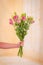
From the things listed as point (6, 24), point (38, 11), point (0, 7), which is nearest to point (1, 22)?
point (6, 24)

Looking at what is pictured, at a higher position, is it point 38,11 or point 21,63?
point 38,11

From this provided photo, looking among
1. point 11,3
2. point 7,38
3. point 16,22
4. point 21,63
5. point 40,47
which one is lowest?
point 21,63

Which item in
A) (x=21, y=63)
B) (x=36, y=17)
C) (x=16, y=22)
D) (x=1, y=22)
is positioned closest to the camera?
(x=16, y=22)

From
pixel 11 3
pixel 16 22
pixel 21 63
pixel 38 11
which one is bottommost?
pixel 21 63

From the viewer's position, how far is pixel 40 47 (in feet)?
5.33

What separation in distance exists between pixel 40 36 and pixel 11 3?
0.64 meters

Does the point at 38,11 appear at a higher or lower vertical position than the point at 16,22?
higher

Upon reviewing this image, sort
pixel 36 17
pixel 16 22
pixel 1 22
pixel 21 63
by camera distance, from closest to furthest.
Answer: pixel 16 22 → pixel 21 63 → pixel 36 17 → pixel 1 22

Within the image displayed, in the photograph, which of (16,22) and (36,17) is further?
(36,17)

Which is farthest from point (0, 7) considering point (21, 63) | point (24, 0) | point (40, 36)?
point (21, 63)

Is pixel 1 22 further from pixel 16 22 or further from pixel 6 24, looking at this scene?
pixel 16 22

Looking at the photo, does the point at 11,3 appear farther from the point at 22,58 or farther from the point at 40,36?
the point at 22,58

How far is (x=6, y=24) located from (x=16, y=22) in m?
0.39

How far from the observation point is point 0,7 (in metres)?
1.83
